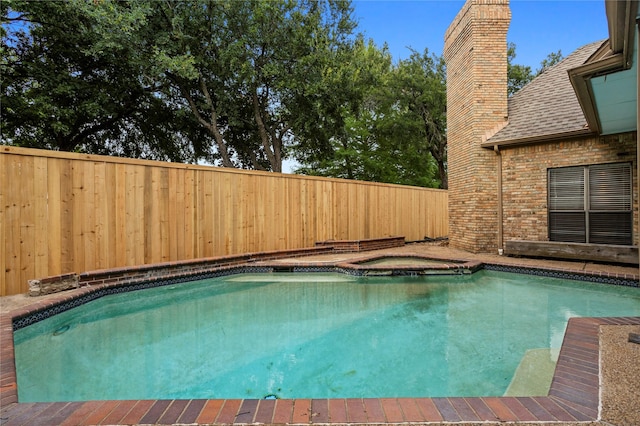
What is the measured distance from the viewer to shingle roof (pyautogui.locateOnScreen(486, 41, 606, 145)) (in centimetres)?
718

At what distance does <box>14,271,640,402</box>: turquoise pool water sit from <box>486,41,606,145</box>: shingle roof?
3.69 meters

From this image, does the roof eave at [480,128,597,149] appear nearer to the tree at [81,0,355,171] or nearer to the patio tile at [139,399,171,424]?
the tree at [81,0,355,171]

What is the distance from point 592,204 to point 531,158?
1573mm

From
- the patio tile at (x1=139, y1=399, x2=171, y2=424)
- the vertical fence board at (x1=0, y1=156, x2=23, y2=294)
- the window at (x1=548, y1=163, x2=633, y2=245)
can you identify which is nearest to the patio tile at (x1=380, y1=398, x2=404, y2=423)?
the patio tile at (x1=139, y1=399, x2=171, y2=424)

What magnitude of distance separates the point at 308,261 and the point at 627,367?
5.21m

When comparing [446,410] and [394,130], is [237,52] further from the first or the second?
[446,410]

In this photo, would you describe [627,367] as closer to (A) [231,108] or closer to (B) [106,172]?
(B) [106,172]

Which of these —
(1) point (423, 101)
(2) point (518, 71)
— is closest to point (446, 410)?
(1) point (423, 101)

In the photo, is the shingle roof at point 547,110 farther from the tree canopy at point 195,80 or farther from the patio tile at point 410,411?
the patio tile at point 410,411

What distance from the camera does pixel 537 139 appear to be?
24.0 feet

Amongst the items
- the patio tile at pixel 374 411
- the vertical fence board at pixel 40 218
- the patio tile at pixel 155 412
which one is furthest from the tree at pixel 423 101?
the patio tile at pixel 155 412

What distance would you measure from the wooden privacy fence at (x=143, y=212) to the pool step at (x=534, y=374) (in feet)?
17.9

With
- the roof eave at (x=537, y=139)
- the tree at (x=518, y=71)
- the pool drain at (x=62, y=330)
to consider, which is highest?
the tree at (x=518, y=71)

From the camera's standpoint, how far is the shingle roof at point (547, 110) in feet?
23.6
